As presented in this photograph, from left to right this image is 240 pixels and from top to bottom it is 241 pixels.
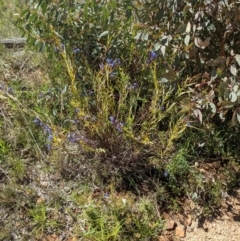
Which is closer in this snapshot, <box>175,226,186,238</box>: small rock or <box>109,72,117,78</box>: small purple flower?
<box>175,226,186,238</box>: small rock

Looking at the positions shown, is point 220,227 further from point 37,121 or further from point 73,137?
point 37,121

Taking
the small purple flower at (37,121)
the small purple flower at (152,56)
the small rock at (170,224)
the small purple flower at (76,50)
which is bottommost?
the small rock at (170,224)

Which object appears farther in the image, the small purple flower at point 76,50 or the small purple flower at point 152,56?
the small purple flower at point 76,50

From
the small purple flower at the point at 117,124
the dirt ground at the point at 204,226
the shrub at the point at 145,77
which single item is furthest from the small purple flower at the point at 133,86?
the dirt ground at the point at 204,226

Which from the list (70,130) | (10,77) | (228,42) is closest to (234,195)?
(228,42)

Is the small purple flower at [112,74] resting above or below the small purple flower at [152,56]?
below

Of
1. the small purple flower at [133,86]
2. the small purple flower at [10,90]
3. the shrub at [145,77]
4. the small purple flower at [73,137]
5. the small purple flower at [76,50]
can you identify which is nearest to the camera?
the shrub at [145,77]

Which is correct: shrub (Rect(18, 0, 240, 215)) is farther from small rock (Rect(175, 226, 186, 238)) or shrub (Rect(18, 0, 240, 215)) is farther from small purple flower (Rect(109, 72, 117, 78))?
small rock (Rect(175, 226, 186, 238))

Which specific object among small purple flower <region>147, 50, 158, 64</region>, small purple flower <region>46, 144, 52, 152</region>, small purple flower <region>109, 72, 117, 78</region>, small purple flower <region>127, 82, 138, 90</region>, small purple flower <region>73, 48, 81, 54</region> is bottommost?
small purple flower <region>46, 144, 52, 152</region>

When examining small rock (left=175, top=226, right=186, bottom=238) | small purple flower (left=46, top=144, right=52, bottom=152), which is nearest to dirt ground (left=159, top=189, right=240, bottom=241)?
small rock (left=175, top=226, right=186, bottom=238)

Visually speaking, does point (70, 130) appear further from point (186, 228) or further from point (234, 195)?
point (234, 195)

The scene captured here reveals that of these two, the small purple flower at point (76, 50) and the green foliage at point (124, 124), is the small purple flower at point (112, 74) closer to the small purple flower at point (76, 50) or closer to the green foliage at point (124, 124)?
the green foliage at point (124, 124)

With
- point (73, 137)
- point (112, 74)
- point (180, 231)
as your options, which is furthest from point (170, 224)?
point (112, 74)

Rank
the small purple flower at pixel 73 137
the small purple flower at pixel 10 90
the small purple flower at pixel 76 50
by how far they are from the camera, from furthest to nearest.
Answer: the small purple flower at pixel 10 90
the small purple flower at pixel 76 50
the small purple flower at pixel 73 137
